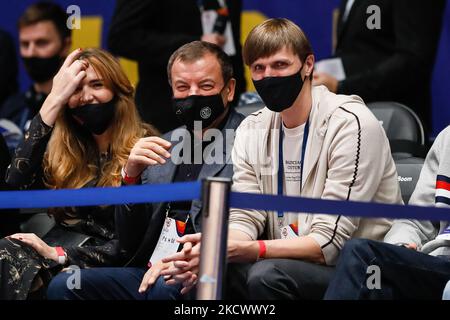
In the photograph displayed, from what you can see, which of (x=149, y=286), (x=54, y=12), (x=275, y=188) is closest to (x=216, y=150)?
(x=275, y=188)

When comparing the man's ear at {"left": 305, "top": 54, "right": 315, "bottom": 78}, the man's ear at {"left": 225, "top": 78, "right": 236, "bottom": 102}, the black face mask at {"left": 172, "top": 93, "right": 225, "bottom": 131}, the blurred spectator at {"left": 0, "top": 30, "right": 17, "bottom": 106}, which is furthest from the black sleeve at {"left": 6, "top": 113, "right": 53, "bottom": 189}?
the blurred spectator at {"left": 0, "top": 30, "right": 17, "bottom": 106}

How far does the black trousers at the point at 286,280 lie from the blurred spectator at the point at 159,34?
2.04m

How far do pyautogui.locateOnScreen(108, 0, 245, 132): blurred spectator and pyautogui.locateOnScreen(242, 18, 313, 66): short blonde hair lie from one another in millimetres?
1473

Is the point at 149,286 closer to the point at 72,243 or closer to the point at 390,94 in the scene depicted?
the point at 72,243

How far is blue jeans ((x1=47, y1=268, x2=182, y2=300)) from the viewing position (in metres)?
4.63

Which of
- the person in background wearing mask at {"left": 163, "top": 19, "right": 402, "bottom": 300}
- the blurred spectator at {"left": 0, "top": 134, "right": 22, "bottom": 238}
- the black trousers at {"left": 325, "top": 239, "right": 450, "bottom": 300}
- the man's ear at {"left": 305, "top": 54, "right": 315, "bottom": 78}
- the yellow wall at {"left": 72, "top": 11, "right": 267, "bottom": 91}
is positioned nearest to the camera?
the black trousers at {"left": 325, "top": 239, "right": 450, "bottom": 300}

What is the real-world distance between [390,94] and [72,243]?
1.90m

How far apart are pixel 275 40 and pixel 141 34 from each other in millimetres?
1730

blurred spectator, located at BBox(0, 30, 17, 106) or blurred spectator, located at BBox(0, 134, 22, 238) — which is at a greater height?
blurred spectator, located at BBox(0, 30, 17, 106)

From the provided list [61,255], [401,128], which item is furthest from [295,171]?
[61,255]

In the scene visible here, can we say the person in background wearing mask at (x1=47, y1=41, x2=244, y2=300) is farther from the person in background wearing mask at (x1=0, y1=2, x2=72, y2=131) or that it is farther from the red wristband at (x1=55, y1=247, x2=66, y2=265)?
the person in background wearing mask at (x1=0, y1=2, x2=72, y2=131)

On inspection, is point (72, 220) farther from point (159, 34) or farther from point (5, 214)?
point (159, 34)

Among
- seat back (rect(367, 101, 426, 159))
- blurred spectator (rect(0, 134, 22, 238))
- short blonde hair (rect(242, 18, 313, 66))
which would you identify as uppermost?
short blonde hair (rect(242, 18, 313, 66))

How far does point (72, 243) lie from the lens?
5152mm
